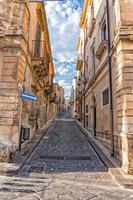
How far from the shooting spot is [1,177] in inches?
209

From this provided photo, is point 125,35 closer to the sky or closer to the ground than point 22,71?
closer to the sky

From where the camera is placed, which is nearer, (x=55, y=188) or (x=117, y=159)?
(x=55, y=188)

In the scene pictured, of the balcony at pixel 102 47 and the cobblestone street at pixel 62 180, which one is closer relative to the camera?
the cobblestone street at pixel 62 180

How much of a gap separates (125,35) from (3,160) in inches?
241

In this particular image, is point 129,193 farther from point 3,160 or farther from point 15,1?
point 15,1

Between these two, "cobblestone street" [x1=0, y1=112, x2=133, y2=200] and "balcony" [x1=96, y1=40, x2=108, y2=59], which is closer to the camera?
"cobblestone street" [x1=0, y1=112, x2=133, y2=200]

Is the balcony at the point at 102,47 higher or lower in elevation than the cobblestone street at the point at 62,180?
higher

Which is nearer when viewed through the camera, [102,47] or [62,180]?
[62,180]

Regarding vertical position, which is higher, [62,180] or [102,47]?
[102,47]

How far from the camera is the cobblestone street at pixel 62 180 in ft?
13.7

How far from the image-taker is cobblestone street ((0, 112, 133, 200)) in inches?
165

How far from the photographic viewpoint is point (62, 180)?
5230mm

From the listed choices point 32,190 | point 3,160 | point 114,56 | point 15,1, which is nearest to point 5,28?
point 15,1

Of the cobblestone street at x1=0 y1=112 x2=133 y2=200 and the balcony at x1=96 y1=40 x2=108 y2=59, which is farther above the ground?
the balcony at x1=96 y1=40 x2=108 y2=59
